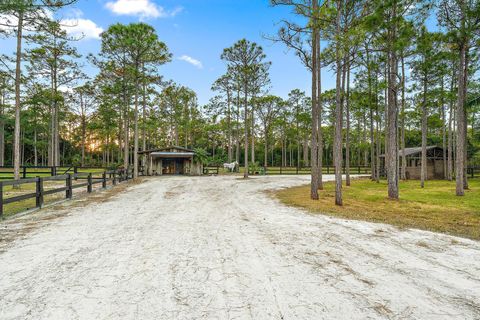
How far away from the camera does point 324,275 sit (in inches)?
111

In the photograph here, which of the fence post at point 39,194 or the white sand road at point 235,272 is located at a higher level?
the fence post at point 39,194

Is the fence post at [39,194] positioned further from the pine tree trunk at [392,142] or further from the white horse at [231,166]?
the white horse at [231,166]

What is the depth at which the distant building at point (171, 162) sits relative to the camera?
25.3m

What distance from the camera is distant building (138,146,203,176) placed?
25.3 meters

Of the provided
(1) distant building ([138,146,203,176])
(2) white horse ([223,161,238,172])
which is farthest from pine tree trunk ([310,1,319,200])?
(2) white horse ([223,161,238,172])

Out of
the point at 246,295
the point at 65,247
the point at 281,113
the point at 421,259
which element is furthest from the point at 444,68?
the point at 281,113

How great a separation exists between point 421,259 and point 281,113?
36.3m

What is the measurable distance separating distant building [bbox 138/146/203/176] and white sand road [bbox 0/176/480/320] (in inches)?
807

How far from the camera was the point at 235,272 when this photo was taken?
9.46 feet

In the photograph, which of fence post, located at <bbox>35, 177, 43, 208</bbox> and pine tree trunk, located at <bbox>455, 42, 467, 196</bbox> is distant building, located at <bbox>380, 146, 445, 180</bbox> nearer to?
pine tree trunk, located at <bbox>455, 42, 467, 196</bbox>

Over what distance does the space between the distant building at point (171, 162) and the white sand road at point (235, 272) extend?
20.5 m

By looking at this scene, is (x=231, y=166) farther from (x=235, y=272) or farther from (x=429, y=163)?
(x=235, y=272)

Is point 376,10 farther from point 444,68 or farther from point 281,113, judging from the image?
point 281,113

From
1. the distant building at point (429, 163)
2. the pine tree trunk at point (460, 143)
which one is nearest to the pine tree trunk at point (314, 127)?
the pine tree trunk at point (460, 143)
